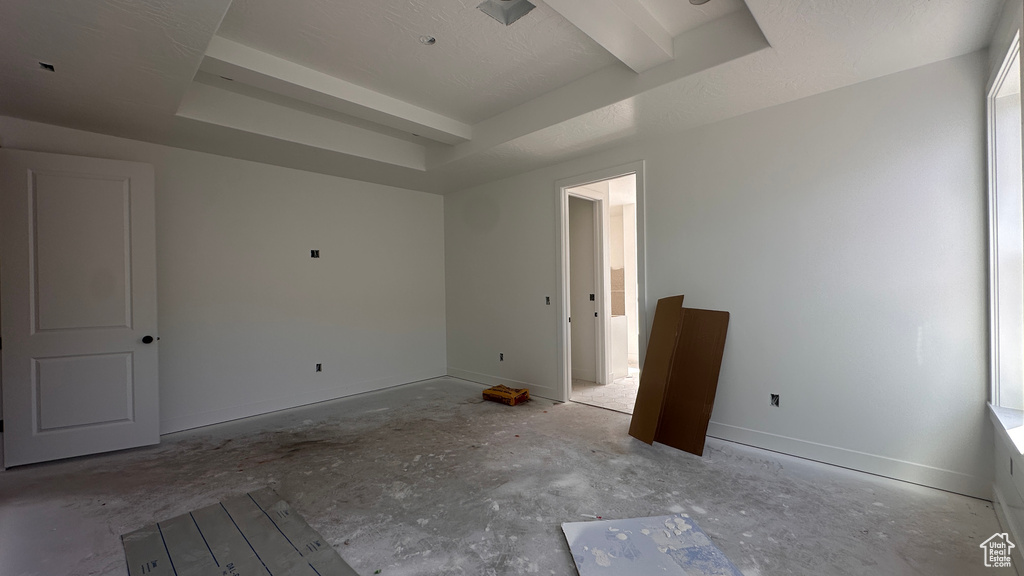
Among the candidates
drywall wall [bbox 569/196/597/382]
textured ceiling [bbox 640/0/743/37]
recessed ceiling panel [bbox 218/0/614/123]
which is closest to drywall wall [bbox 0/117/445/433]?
recessed ceiling panel [bbox 218/0/614/123]

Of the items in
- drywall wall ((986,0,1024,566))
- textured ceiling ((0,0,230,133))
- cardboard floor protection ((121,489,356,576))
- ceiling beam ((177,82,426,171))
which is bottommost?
cardboard floor protection ((121,489,356,576))

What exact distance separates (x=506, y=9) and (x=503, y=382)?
13.0 ft

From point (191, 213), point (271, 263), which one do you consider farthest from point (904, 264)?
point (191, 213)

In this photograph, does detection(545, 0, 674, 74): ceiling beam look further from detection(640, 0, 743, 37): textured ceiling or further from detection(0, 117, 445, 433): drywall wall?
detection(0, 117, 445, 433): drywall wall

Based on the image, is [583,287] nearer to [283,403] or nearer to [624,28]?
[624,28]

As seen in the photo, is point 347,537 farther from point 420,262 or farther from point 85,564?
point 420,262

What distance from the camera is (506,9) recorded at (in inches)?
99.3

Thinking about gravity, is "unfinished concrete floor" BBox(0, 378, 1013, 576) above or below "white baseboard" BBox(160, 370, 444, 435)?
below

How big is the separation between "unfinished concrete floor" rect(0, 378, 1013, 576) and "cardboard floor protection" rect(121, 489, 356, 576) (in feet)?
0.26

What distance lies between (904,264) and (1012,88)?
40.1 inches

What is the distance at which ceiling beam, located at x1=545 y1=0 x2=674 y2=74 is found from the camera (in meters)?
2.33

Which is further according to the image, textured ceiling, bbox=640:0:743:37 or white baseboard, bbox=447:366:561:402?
white baseboard, bbox=447:366:561:402

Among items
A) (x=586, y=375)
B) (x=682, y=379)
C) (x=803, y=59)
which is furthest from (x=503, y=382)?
(x=803, y=59)

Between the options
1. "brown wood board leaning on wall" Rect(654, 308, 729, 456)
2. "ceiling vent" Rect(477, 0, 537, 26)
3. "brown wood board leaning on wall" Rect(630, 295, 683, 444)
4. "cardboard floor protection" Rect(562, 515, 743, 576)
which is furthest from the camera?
"brown wood board leaning on wall" Rect(630, 295, 683, 444)
